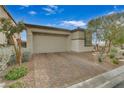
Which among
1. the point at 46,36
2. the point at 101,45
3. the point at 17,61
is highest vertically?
the point at 46,36

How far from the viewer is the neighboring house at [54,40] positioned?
1098cm

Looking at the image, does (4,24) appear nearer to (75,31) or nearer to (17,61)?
(17,61)

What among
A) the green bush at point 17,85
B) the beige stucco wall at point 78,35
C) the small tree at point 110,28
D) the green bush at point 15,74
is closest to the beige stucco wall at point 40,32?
the beige stucco wall at point 78,35

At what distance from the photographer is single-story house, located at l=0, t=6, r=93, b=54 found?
10.9 m

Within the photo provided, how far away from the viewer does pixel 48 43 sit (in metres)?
12.1

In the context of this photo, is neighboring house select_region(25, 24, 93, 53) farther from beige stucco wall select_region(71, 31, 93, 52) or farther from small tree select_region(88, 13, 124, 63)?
small tree select_region(88, 13, 124, 63)

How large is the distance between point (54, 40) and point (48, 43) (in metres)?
0.80

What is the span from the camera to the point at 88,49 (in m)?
14.0

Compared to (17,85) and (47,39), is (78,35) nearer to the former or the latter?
(47,39)

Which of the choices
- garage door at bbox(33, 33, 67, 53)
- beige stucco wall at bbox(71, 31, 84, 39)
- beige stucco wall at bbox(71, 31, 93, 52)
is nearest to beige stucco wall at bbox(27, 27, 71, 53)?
garage door at bbox(33, 33, 67, 53)

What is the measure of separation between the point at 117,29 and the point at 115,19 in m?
0.77

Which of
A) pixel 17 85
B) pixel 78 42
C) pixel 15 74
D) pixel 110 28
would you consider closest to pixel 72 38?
pixel 78 42

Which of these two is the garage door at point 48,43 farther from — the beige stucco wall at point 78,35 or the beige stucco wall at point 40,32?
the beige stucco wall at point 78,35

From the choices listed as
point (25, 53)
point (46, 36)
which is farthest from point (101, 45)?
point (25, 53)
